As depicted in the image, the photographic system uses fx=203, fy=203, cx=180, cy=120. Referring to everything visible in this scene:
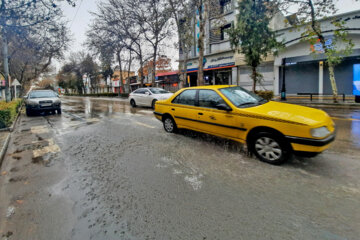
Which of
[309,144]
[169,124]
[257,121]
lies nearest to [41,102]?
[169,124]

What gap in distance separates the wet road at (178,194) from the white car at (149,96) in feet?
29.8

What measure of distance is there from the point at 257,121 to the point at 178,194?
218 centimetres

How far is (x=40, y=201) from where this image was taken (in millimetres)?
2990

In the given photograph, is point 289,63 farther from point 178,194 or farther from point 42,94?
point 42,94

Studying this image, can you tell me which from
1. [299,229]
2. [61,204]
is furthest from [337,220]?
[61,204]

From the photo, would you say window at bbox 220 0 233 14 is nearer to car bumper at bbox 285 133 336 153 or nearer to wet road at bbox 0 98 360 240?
wet road at bbox 0 98 360 240

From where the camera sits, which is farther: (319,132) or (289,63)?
(289,63)

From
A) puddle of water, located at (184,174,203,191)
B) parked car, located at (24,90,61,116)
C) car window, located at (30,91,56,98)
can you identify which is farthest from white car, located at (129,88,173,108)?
puddle of water, located at (184,174,203,191)

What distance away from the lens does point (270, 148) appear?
3965mm

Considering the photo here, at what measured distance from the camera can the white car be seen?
14.1m

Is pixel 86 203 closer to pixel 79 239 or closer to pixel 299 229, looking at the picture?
pixel 79 239

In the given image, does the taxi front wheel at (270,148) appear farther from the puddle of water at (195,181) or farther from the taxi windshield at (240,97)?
the puddle of water at (195,181)

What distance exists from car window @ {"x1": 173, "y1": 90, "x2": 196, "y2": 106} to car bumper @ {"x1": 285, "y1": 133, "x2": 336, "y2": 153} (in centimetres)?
275

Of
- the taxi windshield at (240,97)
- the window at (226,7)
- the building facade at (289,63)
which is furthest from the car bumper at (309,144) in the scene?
the window at (226,7)
